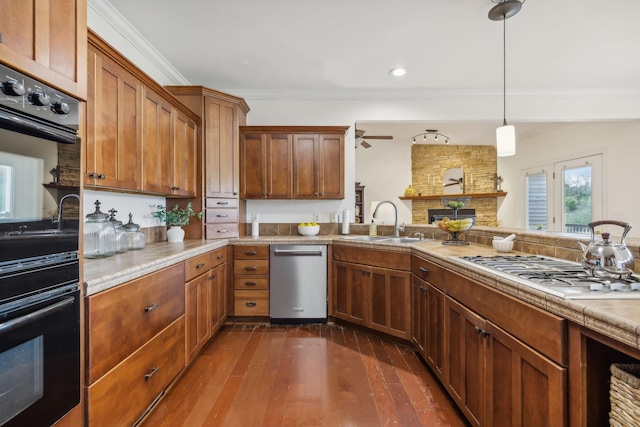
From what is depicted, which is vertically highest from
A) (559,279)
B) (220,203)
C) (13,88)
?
(13,88)

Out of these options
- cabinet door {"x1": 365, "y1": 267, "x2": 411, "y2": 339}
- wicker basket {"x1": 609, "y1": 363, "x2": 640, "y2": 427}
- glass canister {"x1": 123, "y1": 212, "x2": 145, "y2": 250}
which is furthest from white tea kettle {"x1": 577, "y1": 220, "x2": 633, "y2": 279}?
glass canister {"x1": 123, "y1": 212, "x2": 145, "y2": 250}

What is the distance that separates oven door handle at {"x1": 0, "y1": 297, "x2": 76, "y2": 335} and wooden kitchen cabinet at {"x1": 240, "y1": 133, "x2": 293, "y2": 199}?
251 cm

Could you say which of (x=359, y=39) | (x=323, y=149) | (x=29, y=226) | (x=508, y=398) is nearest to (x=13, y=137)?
(x=29, y=226)

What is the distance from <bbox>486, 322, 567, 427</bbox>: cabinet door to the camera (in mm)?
1006

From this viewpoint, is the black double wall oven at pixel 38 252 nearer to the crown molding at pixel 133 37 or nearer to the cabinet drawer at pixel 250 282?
the crown molding at pixel 133 37

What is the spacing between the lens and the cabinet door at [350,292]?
294 centimetres

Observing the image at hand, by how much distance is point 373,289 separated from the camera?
2861 mm

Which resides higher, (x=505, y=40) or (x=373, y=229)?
(x=505, y=40)

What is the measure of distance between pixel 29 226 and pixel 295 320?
2.54 m

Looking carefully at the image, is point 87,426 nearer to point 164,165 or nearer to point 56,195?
point 56,195

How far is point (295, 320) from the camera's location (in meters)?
3.21

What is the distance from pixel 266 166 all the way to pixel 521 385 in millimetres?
3030

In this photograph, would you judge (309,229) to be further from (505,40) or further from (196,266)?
(505,40)

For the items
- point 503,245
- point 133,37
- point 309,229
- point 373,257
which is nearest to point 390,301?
point 373,257
